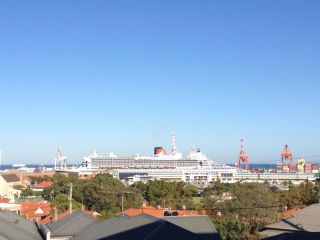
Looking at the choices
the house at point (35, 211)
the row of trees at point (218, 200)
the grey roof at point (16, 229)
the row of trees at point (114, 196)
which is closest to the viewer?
the grey roof at point (16, 229)

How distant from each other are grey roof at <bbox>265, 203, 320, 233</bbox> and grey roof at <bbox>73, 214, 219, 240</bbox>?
2745 millimetres

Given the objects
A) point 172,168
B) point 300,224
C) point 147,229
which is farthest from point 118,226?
point 172,168

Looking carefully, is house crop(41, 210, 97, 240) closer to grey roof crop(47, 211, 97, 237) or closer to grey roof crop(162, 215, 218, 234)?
grey roof crop(47, 211, 97, 237)

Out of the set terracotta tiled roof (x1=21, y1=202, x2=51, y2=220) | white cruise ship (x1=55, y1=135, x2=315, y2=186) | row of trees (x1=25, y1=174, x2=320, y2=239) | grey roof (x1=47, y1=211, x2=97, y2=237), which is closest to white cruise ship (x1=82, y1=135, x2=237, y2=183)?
white cruise ship (x1=55, y1=135, x2=315, y2=186)

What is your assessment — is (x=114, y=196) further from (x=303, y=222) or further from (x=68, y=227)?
(x=303, y=222)

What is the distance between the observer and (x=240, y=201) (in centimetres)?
3619

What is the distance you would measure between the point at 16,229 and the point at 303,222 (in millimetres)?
12153

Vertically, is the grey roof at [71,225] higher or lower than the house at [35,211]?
higher

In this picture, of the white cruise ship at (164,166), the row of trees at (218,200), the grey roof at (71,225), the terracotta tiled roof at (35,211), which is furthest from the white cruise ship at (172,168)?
the grey roof at (71,225)

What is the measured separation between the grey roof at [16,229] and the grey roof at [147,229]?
288 cm

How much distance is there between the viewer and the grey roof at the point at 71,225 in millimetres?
22922

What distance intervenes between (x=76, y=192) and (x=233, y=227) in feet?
97.6

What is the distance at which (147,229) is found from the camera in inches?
726

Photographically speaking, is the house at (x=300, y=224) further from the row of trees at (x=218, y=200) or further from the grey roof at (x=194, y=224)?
the row of trees at (x=218, y=200)
